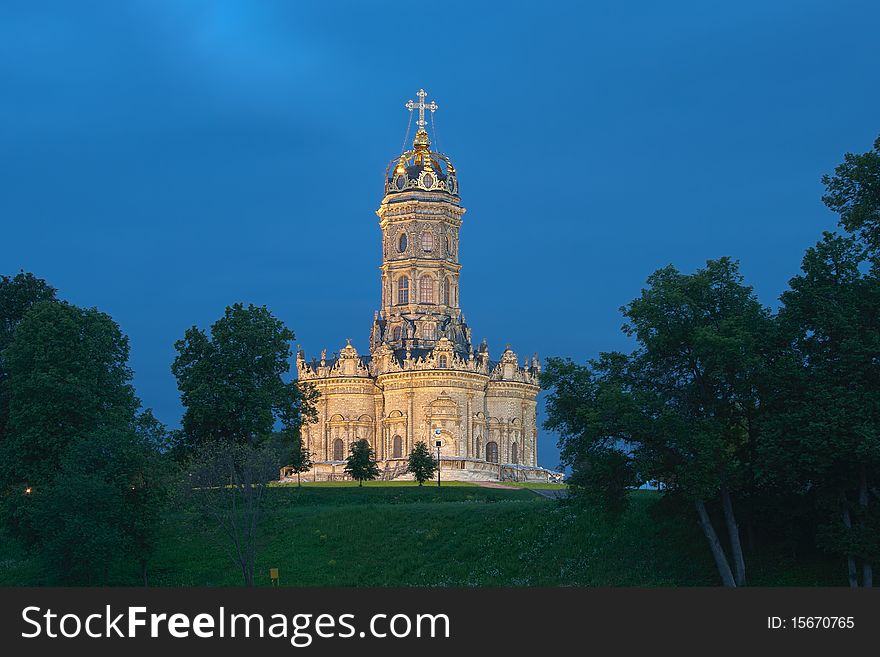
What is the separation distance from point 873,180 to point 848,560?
13724 millimetres

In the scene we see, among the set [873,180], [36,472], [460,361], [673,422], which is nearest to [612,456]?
[673,422]

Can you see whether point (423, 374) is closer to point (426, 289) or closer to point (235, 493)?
point (426, 289)

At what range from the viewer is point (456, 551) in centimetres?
6475

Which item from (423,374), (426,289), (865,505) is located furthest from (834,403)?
(426,289)

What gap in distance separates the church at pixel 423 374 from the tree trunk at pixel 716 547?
50.4 metres

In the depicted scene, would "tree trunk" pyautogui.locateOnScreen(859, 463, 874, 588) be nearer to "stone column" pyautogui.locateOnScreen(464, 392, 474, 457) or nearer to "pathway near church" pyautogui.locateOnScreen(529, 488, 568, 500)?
"pathway near church" pyautogui.locateOnScreen(529, 488, 568, 500)

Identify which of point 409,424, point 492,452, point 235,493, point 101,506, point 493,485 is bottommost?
point 101,506

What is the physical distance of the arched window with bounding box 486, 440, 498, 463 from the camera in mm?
111688

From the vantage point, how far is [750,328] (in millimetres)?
54969

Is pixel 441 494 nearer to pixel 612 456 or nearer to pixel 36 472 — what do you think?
pixel 36 472

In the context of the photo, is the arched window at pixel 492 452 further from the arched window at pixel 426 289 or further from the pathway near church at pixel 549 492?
the pathway near church at pixel 549 492

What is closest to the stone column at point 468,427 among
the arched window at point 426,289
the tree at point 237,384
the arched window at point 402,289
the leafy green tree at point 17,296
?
the arched window at point 426,289

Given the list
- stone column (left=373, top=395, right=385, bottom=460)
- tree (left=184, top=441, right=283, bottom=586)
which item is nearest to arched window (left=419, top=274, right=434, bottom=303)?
stone column (left=373, top=395, right=385, bottom=460)

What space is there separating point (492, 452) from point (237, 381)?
36390 millimetres
